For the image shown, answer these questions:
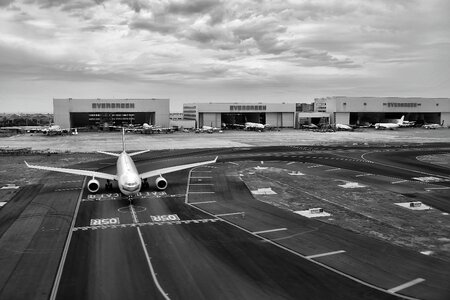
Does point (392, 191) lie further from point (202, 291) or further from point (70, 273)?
point (70, 273)

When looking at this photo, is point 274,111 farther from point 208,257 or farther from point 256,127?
point 208,257

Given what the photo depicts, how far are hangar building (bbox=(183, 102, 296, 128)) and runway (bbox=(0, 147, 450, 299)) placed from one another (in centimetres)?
13789

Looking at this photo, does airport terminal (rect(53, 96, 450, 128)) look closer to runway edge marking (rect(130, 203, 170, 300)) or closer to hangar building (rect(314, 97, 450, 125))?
hangar building (rect(314, 97, 450, 125))

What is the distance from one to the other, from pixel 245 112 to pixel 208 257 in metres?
163

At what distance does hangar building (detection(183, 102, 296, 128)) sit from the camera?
183 m

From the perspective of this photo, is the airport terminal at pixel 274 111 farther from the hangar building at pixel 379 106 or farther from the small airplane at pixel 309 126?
the small airplane at pixel 309 126

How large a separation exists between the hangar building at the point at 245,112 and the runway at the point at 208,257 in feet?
452

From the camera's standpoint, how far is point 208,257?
26.6 m

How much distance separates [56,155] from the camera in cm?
8488

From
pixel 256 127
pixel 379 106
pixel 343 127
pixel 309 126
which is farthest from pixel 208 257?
pixel 379 106

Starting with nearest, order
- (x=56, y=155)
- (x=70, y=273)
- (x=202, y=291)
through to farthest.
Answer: (x=202, y=291) → (x=70, y=273) → (x=56, y=155)

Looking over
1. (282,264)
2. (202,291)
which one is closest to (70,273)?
(202,291)

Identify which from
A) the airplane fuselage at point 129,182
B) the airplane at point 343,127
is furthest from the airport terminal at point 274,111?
the airplane fuselage at point 129,182

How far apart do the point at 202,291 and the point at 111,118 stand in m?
183
